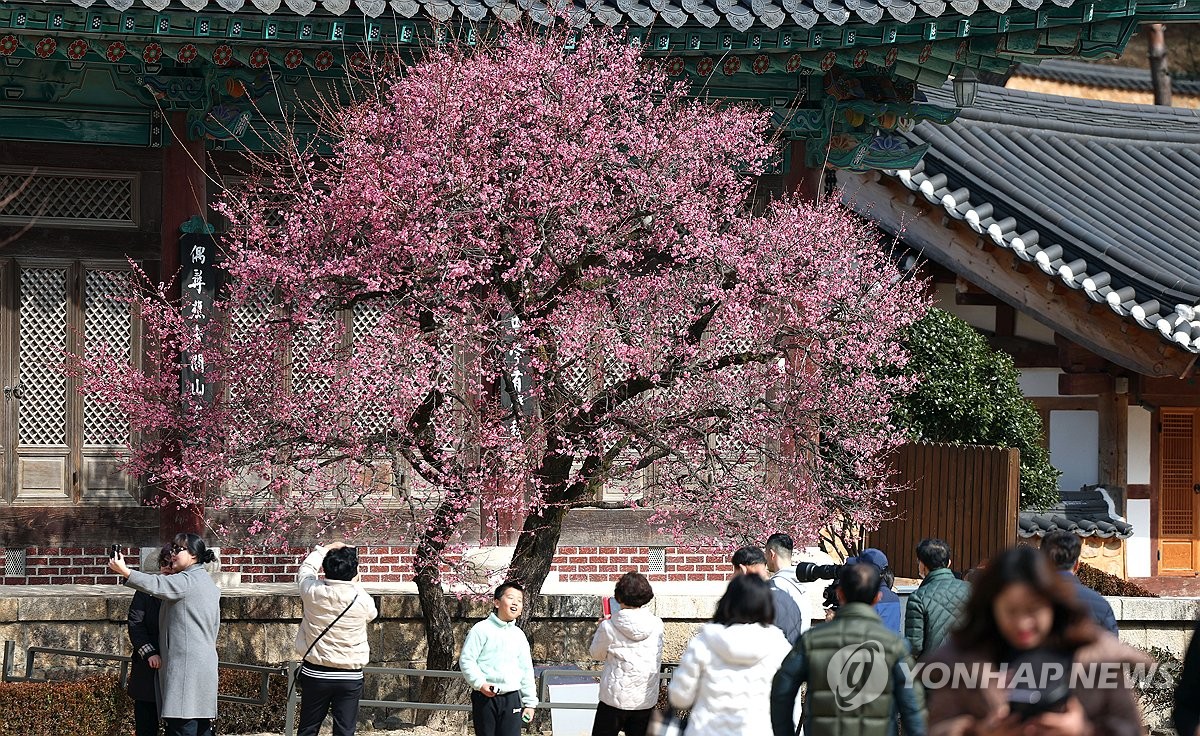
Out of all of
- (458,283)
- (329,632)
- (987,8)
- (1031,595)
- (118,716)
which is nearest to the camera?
(1031,595)

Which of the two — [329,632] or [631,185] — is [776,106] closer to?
[631,185]

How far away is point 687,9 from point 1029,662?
677cm

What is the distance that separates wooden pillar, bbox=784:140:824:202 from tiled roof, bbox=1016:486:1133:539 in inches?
183

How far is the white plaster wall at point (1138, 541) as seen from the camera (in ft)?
53.1

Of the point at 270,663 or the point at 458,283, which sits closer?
the point at 458,283

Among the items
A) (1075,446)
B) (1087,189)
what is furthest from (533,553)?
(1087,189)

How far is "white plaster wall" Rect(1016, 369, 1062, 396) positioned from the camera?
16.1 metres

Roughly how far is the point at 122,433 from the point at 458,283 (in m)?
4.11

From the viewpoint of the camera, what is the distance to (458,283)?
30.0ft

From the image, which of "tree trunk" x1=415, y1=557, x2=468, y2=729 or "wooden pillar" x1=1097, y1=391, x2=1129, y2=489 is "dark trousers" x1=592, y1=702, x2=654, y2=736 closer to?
"tree trunk" x1=415, y1=557, x2=468, y2=729

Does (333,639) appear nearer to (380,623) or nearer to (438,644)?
(438,644)

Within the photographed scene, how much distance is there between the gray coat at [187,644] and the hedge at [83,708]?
1285mm

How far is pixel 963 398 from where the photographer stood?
13.5 m

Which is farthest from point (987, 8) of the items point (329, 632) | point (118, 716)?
point (118, 716)
